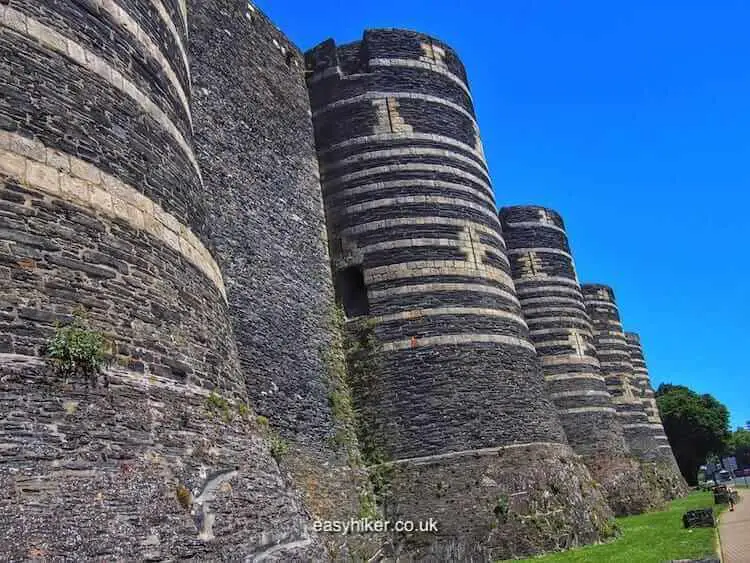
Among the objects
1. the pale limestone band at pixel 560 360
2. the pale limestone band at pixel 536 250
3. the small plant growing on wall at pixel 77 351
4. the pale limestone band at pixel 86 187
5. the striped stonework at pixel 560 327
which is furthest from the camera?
the pale limestone band at pixel 536 250

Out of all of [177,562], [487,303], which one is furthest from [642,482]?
[177,562]

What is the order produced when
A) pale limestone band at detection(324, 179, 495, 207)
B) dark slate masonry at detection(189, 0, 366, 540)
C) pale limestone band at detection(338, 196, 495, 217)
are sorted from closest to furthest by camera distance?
dark slate masonry at detection(189, 0, 366, 540), pale limestone band at detection(338, 196, 495, 217), pale limestone band at detection(324, 179, 495, 207)

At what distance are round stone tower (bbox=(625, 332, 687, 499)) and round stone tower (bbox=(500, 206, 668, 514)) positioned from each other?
621 cm

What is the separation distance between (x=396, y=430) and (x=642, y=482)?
1293 centimetres

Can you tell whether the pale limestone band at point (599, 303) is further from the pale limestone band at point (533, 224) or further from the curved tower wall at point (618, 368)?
the pale limestone band at point (533, 224)

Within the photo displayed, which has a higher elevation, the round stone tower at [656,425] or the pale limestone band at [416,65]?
the pale limestone band at [416,65]

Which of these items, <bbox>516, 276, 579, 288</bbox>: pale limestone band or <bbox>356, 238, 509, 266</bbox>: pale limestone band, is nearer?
<bbox>356, 238, 509, 266</bbox>: pale limestone band

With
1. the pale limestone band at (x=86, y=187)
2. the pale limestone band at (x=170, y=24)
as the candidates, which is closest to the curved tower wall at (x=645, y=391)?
the pale limestone band at (x=170, y=24)

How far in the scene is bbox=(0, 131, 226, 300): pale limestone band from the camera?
6246 mm

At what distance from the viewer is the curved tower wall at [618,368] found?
2905 cm

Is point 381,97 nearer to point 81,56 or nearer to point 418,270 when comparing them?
point 418,270

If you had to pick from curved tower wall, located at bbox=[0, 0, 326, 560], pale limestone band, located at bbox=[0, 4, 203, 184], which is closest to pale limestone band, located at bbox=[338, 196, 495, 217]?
curved tower wall, located at bbox=[0, 0, 326, 560]

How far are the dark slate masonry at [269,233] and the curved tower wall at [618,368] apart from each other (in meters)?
18.5

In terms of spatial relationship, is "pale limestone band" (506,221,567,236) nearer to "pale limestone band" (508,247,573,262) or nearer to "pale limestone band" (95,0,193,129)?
"pale limestone band" (508,247,573,262)
